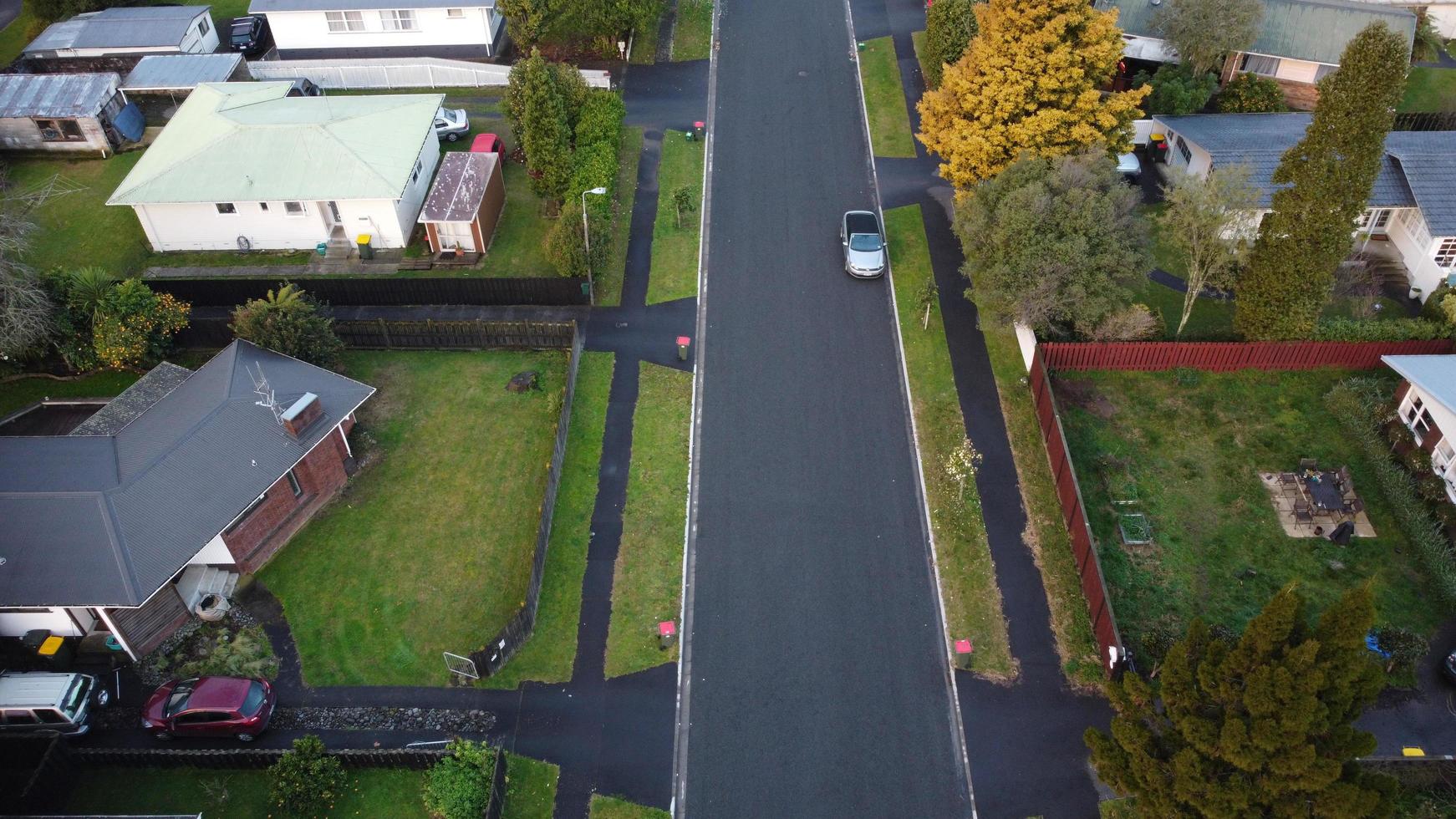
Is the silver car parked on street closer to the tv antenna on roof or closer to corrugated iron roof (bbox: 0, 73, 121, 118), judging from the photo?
the tv antenna on roof

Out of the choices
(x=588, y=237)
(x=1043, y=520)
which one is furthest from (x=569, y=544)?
(x=1043, y=520)

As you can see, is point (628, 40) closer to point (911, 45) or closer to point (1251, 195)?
A: point (911, 45)

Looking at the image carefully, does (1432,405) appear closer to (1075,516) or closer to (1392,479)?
(1392,479)

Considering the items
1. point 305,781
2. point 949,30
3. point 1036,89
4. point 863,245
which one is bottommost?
point 305,781

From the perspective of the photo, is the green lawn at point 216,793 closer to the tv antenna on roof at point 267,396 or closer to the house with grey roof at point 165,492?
the house with grey roof at point 165,492

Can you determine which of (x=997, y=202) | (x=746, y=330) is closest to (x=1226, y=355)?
(x=997, y=202)

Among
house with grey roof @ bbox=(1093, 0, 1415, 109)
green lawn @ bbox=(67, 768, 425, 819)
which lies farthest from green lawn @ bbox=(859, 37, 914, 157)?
green lawn @ bbox=(67, 768, 425, 819)
